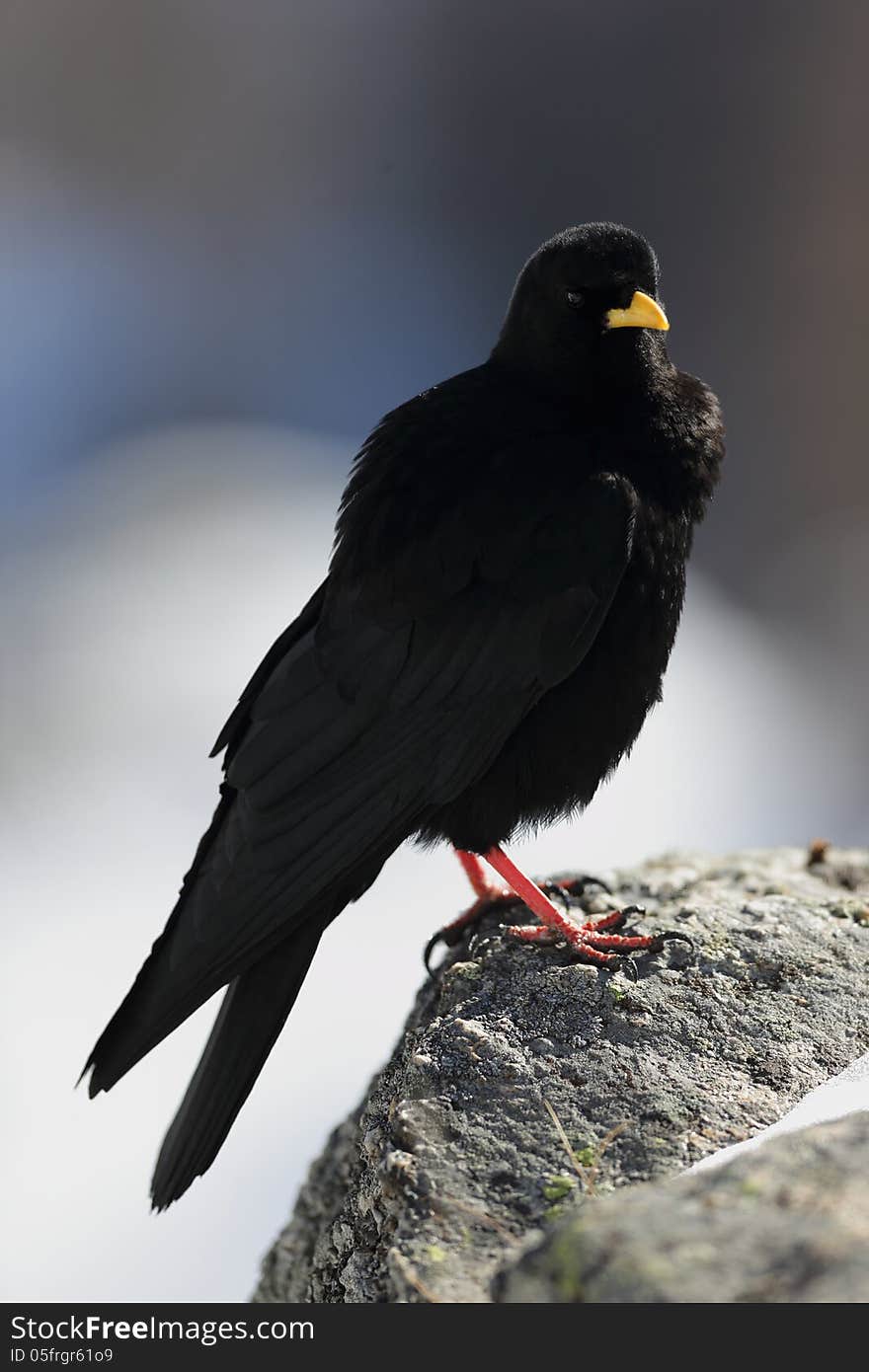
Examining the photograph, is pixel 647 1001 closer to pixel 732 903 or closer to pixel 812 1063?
pixel 812 1063

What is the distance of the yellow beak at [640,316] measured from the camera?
11.1 feet

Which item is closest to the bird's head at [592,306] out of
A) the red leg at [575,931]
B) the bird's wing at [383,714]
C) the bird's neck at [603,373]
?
the bird's neck at [603,373]

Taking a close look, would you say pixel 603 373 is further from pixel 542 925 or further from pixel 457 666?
Result: pixel 542 925

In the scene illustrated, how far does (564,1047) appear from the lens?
2.79 meters

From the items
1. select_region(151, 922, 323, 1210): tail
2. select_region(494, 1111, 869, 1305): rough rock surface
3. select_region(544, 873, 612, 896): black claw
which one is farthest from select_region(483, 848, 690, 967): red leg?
select_region(494, 1111, 869, 1305): rough rock surface

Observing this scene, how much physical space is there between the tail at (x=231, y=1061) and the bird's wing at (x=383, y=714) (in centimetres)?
10

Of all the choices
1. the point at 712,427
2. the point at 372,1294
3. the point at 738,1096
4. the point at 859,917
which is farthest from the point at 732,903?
the point at 372,1294

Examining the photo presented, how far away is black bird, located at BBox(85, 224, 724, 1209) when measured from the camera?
3.00m

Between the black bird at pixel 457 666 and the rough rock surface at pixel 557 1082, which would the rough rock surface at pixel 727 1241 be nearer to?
the rough rock surface at pixel 557 1082

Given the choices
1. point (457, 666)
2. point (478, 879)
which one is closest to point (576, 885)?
point (478, 879)

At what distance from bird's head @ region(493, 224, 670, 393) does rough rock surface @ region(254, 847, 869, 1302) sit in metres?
1.55

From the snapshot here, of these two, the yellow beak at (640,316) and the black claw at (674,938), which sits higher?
the yellow beak at (640,316)

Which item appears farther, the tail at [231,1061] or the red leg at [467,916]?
the red leg at [467,916]

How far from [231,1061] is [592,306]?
223cm
